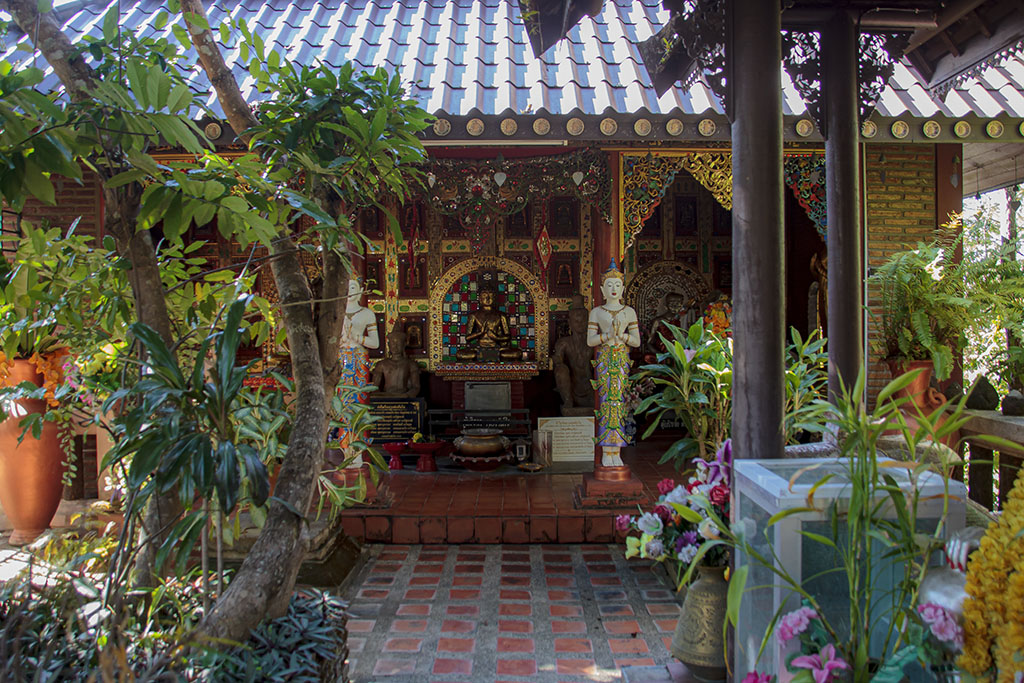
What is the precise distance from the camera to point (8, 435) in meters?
5.02

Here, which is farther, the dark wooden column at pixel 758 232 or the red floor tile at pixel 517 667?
the red floor tile at pixel 517 667

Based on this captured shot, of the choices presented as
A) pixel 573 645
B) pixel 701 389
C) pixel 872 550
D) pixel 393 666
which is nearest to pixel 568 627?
pixel 573 645

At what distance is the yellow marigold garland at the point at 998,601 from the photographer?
1322mm

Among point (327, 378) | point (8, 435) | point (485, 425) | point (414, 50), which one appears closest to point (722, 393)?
point (327, 378)

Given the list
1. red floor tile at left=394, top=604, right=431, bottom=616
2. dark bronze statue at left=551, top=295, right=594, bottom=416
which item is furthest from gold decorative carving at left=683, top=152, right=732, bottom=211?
red floor tile at left=394, top=604, right=431, bottom=616

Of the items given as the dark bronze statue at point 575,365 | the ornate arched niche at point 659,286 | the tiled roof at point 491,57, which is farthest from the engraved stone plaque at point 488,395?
the tiled roof at point 491,57

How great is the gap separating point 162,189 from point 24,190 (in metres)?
0.33

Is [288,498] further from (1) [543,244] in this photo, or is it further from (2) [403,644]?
(1) [543,244]

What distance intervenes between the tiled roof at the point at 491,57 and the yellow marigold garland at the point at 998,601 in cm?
379

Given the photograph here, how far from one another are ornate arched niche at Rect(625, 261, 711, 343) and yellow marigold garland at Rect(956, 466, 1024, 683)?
7.23 metres

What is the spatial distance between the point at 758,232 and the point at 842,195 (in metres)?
0.95

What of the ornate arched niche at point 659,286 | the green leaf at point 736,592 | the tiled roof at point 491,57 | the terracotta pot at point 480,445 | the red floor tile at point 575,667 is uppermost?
the tiled roof at point 491,57

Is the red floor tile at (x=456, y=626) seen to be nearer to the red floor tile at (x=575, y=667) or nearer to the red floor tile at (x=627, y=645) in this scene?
the red floor tile at (x=575, y=667)

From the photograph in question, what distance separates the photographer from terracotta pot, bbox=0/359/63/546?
4.96 meters
